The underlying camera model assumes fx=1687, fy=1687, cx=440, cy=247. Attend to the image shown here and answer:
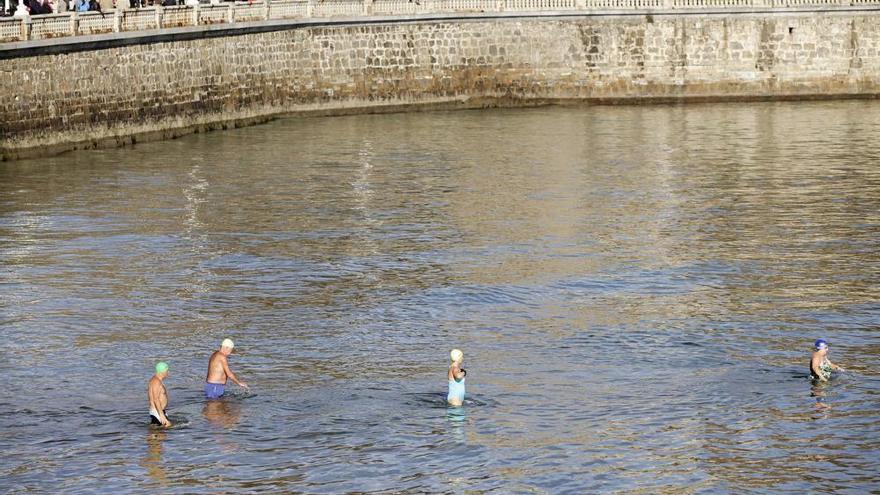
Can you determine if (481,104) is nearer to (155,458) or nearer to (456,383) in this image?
(456,383)

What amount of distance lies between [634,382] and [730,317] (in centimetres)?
477

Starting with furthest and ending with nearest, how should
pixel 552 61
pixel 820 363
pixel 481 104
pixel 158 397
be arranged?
pixel 552 61 < pixel 481 104 < pixel 820 363 < pixel 158 397

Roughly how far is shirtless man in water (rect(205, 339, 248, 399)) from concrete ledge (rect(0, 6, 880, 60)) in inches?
953

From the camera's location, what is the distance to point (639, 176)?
46562mm

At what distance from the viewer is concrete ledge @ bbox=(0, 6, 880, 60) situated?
4859 centimetres

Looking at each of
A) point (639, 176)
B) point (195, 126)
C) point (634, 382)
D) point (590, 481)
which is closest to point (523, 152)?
point (639, 176)

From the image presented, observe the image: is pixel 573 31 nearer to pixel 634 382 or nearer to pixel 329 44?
pixel 329 44

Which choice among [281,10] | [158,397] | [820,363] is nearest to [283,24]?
[281,10]

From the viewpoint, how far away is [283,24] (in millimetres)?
59562

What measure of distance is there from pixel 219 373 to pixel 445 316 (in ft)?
21.9

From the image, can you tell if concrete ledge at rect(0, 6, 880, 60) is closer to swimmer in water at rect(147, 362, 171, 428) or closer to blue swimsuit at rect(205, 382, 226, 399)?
blue swimsuit at rect(205, 382, 226, 399)

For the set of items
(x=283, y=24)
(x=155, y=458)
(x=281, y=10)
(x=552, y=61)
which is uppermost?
(x=281, y=10)

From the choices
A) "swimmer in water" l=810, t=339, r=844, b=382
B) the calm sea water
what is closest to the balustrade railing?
the calm sea water

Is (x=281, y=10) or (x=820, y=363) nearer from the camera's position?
(x=820, y=363)
